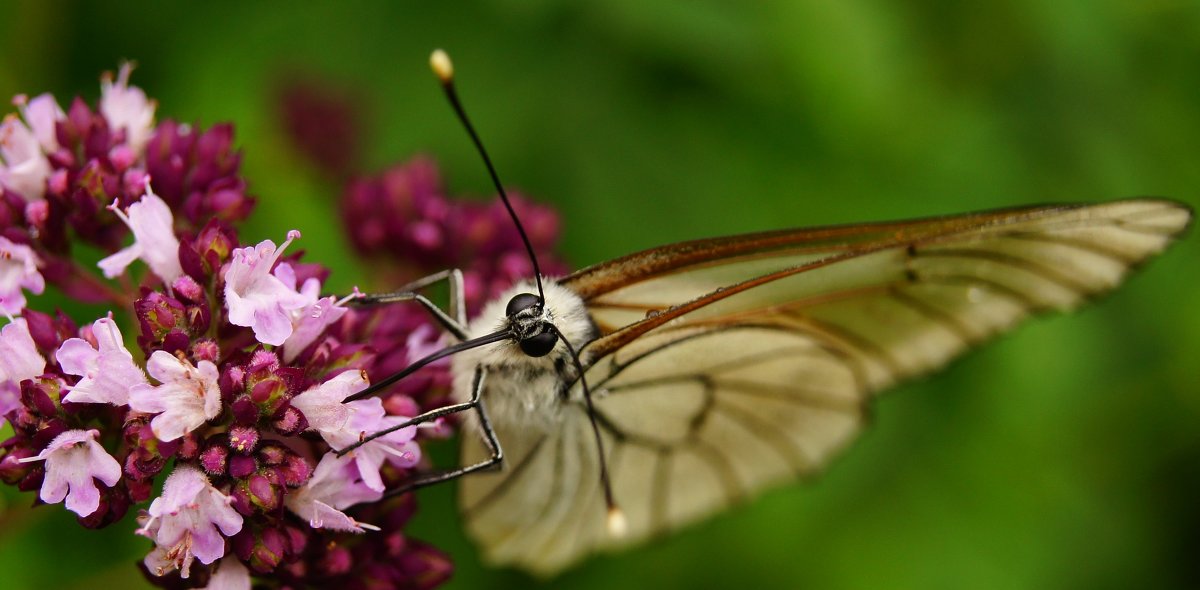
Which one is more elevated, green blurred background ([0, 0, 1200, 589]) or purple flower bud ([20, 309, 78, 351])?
green blurred background ([0, 0, 1200, 589])

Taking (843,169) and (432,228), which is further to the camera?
(843,169)

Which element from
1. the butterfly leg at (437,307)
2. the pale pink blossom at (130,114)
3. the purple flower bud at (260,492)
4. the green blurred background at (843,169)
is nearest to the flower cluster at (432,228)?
the green blurred background at (843,169)

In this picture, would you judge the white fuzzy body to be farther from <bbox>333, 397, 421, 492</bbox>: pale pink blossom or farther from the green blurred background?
the green blurred background

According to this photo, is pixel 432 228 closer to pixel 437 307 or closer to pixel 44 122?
pixel 437 307

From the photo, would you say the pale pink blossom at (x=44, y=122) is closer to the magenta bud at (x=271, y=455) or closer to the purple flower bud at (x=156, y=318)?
the purple flower bud at (x=156, y=318)

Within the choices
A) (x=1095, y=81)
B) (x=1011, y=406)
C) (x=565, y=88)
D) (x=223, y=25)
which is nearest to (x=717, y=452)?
(x=1011, y=406)

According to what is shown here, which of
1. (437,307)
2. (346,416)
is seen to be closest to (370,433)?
(346,416)

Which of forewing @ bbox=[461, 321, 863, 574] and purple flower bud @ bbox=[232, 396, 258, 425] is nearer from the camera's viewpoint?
purple flower bud @ bbox=[232, 396, 258, 425]

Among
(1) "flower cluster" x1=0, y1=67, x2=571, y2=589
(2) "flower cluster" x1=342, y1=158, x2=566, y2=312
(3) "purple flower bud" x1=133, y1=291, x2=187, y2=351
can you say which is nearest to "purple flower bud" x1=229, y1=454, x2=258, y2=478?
(1) "flower cluster" x1=0, y1=67, x2=571, y2=589

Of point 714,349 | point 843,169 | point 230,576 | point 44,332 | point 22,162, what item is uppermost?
point 843,169
